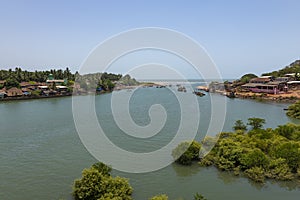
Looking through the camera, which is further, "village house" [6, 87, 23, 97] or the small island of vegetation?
"village house" [6, 87, 23, 97]

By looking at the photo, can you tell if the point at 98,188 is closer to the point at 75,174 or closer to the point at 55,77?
the point at 75,174

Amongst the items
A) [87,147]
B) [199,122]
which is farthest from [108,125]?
[199,122]

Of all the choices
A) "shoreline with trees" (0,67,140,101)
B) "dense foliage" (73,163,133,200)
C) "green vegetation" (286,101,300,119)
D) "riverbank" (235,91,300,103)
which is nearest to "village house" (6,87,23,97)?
"shoreline with trees" (0,67,140,101)

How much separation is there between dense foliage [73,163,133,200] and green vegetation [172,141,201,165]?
2889 millimetres

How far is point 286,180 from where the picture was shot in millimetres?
7680

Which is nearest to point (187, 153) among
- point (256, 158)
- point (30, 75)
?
point (256, 158)

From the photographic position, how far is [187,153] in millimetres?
9258

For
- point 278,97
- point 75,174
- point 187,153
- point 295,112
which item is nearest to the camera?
point 75,174

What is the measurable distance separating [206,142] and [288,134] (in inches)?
151

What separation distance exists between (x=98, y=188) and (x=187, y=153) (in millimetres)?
3844

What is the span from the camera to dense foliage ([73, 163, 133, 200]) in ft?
21.8

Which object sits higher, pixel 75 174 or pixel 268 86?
pixel 268 86

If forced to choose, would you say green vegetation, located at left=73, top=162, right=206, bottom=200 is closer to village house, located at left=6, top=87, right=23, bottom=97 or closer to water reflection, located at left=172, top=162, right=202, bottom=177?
water reflection, located at left=172, top=162, right=202, bottom=177

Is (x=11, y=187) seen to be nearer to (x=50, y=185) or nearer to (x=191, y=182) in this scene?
(x=50, y=185)
